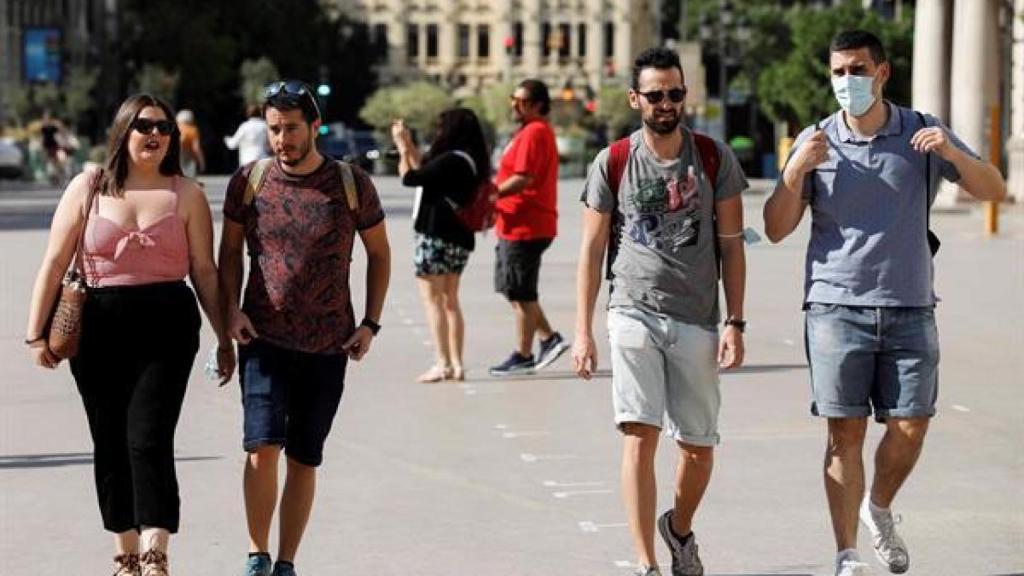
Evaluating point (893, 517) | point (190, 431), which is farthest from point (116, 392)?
point (190, 431)

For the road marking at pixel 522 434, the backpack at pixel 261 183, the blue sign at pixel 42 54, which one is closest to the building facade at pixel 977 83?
the road marking at pixel 522 434

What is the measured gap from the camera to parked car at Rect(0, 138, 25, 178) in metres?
63.3

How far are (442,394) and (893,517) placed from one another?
20.1 feet

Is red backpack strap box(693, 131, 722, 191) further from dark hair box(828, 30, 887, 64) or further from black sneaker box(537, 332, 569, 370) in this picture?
black sneaker box(537, 332, 569, 370)

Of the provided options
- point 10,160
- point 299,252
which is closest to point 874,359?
point 299,252

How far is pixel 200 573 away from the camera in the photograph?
30.2 feet

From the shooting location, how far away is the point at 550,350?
1641 cm

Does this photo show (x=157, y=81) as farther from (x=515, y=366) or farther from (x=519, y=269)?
(x=519, y=269)

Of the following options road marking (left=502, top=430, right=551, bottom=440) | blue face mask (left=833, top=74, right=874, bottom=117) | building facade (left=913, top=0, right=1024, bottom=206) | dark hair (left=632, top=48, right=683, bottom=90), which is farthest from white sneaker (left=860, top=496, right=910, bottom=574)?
building facade (left=913, top=0, right=1024, bottom=206)

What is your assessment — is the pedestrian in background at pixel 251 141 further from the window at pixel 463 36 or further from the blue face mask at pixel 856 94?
the window at pixel 463 36

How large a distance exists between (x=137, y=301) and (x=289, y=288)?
18.9 inches

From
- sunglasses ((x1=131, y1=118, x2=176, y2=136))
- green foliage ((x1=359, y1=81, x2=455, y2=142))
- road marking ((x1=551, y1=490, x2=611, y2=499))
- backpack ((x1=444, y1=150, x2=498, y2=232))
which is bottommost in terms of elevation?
green foliage ((x1=359, y1=81, x2=455, y2=142))

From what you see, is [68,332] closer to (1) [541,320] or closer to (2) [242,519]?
(2) [242,519]

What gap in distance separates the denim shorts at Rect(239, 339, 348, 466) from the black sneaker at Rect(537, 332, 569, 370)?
7.82 metres
